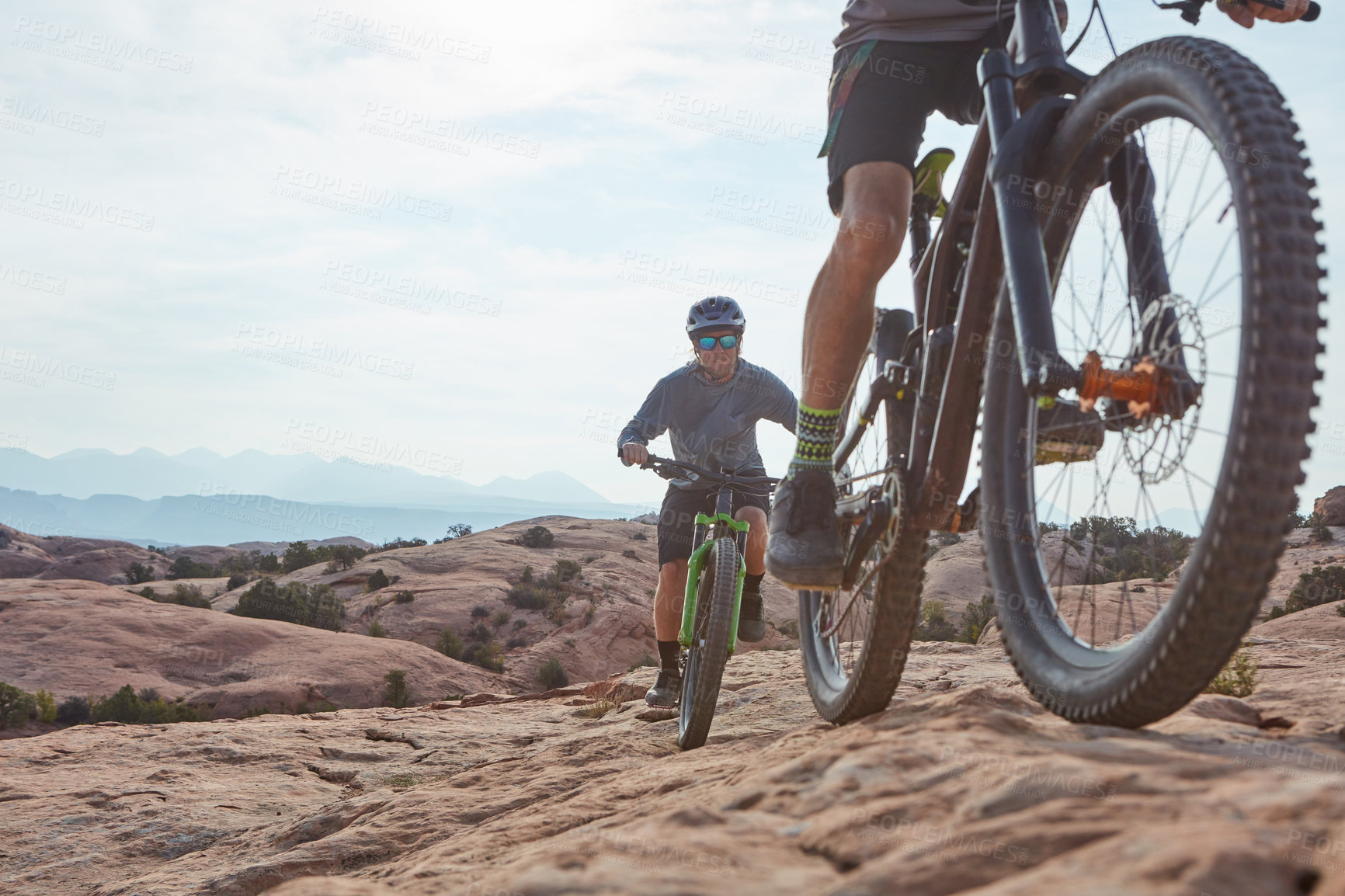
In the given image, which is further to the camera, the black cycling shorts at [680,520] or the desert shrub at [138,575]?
the desert shrub at [138,575]

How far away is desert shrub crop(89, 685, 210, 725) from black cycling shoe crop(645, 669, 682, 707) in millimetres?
12163

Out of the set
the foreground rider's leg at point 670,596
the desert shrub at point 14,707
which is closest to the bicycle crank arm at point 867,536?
the foreground rider's leg at point 670,596

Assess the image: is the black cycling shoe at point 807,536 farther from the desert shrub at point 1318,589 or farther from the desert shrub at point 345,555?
the desert shrub at point 345,555

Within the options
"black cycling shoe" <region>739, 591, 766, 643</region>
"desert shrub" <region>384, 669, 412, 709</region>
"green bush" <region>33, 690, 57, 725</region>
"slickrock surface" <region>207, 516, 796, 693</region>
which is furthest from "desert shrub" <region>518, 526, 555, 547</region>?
"black cycling shoe" <region>739, 591, 766, 643</region>

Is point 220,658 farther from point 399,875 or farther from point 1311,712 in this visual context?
point 1311,712

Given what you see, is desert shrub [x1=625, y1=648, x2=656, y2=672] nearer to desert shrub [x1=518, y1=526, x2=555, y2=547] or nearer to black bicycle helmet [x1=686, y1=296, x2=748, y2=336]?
desert shrub [x1=518, y1=526, x2=555, y2=547]

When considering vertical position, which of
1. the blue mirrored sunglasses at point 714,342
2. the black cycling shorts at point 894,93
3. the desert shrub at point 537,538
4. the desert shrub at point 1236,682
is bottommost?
the desert shrub at point 537,538

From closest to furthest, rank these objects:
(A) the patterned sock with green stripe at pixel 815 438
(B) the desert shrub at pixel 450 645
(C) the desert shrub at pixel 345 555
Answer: (A) the patterned sock with green stripe at pixel 815 438 → (B) the desert shrub at pixel 450 645 → (C) the desert shrub at pixel 345 555

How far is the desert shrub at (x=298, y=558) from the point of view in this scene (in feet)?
109

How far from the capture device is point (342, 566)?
101 ft

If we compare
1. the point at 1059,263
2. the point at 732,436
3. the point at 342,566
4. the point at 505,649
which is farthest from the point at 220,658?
the point at 1059,263

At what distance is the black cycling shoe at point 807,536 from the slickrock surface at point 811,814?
50cm

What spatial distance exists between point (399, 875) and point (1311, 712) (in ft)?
8.20

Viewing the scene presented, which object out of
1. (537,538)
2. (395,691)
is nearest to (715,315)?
(395,691)
